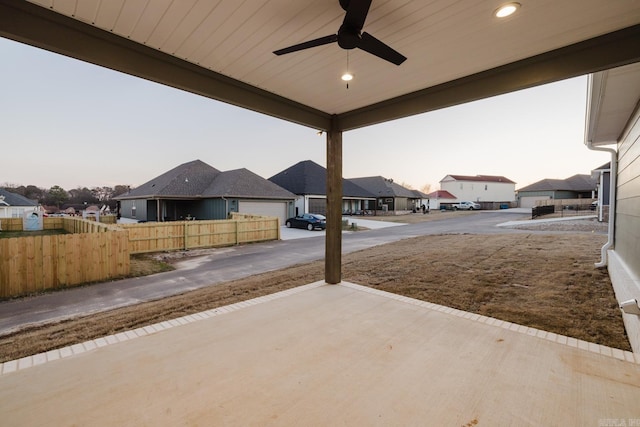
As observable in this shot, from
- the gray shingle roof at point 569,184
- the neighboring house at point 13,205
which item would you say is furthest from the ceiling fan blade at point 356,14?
the gray shingle roof at point 569,184

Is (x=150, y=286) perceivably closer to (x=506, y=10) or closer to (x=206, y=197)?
(x=506, y=10)

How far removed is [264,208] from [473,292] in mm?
17115

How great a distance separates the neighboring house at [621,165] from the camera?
3.35 meters

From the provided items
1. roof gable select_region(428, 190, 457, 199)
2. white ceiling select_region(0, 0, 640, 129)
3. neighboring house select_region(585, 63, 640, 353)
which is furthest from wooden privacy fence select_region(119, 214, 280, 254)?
roof gable select_region(428, 190, 457, 199)

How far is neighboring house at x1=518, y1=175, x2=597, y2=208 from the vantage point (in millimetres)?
40031

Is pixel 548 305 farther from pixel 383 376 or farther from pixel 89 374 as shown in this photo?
pixel 89 374

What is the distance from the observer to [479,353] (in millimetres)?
2688

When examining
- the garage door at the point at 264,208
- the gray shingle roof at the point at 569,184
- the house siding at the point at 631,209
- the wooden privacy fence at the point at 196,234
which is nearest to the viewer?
the house siding at the point at 631,209

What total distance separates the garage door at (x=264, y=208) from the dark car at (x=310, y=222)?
5.45ft

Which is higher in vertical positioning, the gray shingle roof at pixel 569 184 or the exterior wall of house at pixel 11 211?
the gray shingle roof at pixel 569 184

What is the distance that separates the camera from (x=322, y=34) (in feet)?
8.22

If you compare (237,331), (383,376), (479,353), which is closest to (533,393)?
(479,353)

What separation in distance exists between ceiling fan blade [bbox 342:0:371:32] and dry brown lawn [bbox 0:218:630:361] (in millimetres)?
4030

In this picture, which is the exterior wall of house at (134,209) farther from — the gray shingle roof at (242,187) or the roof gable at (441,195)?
the roof gable at (441,195)
